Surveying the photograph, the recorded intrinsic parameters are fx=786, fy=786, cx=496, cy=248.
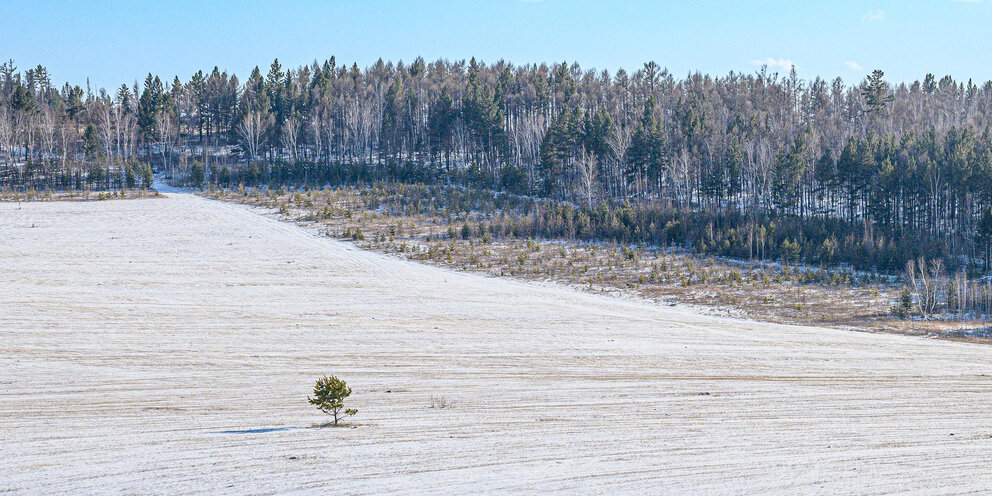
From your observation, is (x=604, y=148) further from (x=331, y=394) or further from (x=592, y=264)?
(x=331, y=394)

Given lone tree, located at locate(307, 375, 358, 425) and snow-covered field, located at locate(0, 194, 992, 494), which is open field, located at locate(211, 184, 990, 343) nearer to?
snow-covered field, located at locate(0, 194, 992, 494)

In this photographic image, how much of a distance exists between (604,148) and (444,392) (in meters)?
56.4

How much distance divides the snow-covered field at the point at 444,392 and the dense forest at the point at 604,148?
2363cm

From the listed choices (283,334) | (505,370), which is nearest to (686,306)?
(505,370)

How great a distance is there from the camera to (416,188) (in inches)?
2798

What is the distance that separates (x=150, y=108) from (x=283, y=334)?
6940 centimetres

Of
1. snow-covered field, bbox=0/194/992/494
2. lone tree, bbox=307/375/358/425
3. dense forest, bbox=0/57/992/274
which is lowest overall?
snow-covered field, bbox=0/194/992/494

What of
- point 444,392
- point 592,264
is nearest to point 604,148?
point 592,264

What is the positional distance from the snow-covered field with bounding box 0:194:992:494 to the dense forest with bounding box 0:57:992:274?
23633 millimetres

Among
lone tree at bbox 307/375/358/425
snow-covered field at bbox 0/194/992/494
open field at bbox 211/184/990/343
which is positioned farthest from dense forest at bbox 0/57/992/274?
lone tree at bbox 307/375/358/425

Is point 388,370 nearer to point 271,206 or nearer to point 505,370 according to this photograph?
point 505,370

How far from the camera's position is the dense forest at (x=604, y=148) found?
56469 millimetres

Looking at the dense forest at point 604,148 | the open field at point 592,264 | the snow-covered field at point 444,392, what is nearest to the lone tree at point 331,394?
the snow-covered field at point 444,392

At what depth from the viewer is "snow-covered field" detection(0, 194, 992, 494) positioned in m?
12.8
